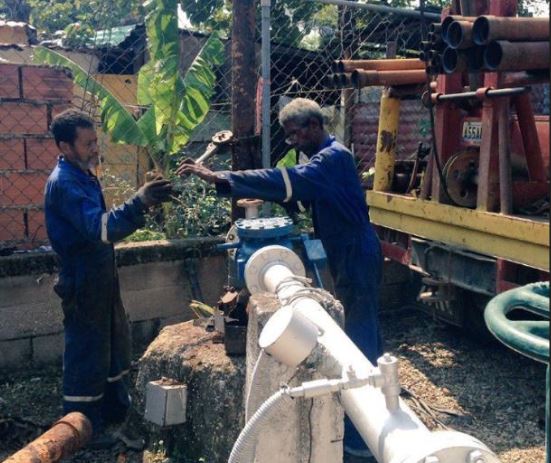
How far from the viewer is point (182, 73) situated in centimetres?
861

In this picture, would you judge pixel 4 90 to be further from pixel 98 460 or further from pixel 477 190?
pixel 477 190

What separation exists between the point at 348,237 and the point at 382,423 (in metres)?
2.36

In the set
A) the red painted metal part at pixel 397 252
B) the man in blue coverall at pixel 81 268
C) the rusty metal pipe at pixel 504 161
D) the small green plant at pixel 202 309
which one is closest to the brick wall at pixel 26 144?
the man in blue coverall at pixel 81 268

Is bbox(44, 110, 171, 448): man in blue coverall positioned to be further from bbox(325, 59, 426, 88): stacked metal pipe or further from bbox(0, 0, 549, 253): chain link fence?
bbox(325, 59, 426, 88): stacked metal pipe

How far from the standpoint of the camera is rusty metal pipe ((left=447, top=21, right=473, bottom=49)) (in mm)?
3557

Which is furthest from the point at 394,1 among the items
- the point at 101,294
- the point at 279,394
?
the point at 279,394

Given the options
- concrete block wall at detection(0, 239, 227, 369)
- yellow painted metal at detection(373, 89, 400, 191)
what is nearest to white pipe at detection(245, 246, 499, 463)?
concrete block wall at detection(0, 239, 227, 369)

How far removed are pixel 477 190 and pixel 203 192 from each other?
6.99 ft

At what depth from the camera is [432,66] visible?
404 cm

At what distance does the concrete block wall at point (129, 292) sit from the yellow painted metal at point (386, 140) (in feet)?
4.41

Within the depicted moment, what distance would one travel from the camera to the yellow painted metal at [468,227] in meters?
3.93

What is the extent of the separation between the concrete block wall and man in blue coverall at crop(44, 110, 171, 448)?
0.85 meters

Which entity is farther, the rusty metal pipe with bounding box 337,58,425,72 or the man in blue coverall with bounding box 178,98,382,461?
the rusty metal pipe with bounding box 337,58,425,72

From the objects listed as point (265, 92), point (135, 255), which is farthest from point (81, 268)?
point (265, 92)
